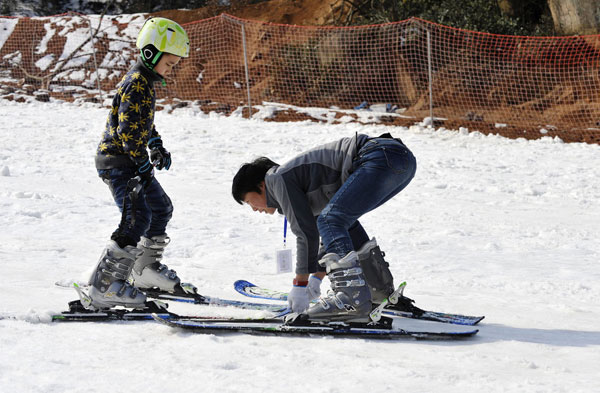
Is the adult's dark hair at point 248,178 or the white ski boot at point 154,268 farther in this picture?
the white ski boot at point 154,268

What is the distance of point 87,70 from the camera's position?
1773cm

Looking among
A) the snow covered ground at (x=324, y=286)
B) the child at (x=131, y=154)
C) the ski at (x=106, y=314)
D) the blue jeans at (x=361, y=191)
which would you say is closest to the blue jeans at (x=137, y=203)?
the child at (x=131, y=154)

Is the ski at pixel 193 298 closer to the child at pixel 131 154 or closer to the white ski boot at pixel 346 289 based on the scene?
the child at pixel 131 154

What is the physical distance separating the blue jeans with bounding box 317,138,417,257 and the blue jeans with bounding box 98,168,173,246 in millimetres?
1221

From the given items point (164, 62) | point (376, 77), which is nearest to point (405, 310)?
point (164, 62)

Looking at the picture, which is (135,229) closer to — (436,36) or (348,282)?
(348,282)

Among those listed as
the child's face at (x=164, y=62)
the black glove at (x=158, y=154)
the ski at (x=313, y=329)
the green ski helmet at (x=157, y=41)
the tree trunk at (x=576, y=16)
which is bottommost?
the ski at (x=313, y=329)

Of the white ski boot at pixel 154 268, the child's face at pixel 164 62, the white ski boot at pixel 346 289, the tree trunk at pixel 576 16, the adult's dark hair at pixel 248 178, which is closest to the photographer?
the white ski boot at pixel 346 289

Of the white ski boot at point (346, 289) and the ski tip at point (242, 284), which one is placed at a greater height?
the white ski boot at point (346, 289)

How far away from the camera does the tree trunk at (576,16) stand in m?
14.2

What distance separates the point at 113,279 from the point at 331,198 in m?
A: 1.48

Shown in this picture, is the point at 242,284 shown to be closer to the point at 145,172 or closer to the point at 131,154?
the point at 145,172

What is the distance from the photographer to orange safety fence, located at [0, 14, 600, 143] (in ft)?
44.9

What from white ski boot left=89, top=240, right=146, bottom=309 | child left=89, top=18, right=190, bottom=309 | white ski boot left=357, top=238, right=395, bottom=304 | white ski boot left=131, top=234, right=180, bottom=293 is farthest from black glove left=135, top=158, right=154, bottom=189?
white ski boot left=357, top=238, right=395, bottom=304
